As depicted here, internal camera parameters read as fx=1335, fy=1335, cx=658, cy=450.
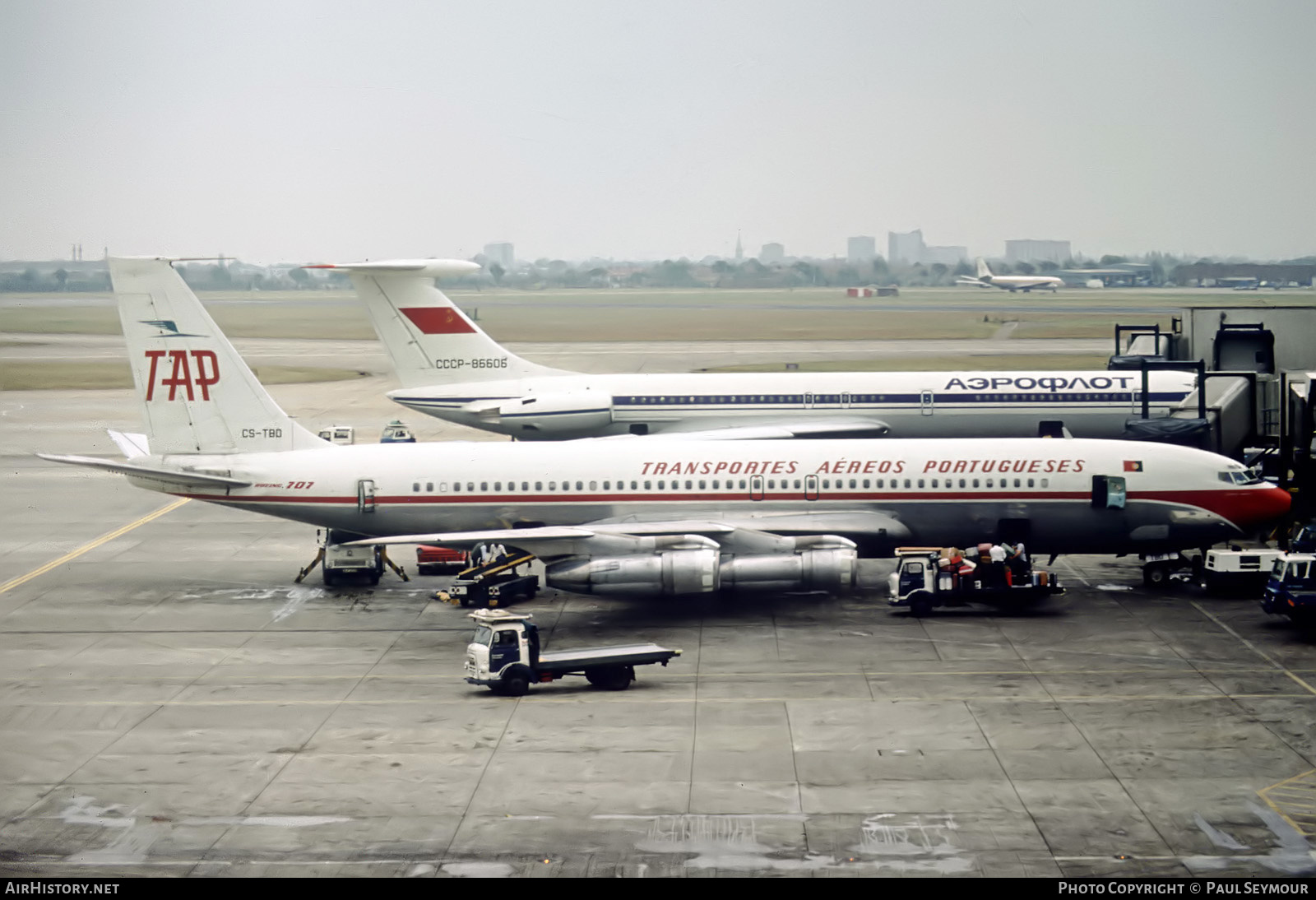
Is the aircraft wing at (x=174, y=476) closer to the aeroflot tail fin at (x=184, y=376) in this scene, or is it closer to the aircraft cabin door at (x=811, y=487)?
the aeroflot tail fin at (x=184, y=376)

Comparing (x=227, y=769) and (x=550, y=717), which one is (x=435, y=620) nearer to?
(x=550, y=717)

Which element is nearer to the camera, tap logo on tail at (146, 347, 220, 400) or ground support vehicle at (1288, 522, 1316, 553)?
ground support vehicle at (1288, 522, 1316, 553)

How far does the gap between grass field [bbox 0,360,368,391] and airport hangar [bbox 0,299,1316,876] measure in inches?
2272

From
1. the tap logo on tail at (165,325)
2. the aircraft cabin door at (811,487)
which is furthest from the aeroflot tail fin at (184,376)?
the aircraft cabin door at (811,487)

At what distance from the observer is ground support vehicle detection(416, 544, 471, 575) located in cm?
3953

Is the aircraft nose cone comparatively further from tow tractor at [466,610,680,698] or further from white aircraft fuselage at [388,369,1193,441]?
tow tractor at [466,610,680,698]

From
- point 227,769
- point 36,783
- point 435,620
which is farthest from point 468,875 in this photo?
point 435,620

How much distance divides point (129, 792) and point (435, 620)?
12456 millimetres

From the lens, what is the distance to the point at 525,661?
28.6 metres

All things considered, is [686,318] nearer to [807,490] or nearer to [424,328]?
[424,328]

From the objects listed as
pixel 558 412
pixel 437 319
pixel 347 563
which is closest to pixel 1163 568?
pixel 347 563

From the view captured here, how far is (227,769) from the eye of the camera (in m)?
24.2

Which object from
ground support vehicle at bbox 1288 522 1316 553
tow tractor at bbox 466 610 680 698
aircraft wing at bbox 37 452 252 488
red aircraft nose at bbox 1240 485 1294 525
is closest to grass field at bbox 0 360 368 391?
aircraft wing at bbox 37 452 252 488

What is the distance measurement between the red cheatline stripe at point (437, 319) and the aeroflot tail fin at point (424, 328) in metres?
0.03
